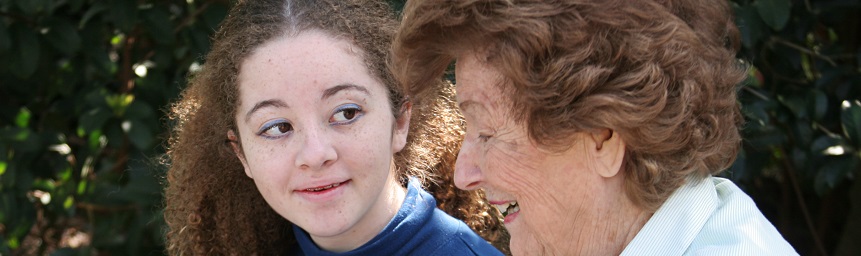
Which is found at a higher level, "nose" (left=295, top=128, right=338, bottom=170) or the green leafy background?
"nose" (left=295, top=128, right=338, bottom=170)

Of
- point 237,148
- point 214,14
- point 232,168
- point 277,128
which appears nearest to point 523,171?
point 277,128

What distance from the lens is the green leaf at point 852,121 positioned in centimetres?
264

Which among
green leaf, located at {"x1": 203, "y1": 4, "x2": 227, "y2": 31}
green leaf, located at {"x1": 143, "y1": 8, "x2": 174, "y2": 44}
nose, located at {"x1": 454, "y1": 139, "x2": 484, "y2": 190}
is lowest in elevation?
green leaf, located at {"x1": 143, "y1": 8, "x2": 174, "y2": 44}

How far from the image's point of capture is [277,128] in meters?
2.03

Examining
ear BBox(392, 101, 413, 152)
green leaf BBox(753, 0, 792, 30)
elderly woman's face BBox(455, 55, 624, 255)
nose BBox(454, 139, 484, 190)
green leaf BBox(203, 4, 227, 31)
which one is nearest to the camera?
elderly woman's face BBox(455, 55, 624, 255)

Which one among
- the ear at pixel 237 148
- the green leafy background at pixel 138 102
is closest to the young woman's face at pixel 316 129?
the ear at pixel 237 148

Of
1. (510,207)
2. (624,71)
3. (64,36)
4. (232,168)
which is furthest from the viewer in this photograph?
(64,36)

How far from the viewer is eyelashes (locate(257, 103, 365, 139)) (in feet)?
6.63

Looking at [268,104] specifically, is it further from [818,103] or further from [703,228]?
[818,103]

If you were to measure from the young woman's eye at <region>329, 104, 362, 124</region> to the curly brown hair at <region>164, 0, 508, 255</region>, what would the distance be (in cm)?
15

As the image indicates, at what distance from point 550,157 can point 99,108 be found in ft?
6.15

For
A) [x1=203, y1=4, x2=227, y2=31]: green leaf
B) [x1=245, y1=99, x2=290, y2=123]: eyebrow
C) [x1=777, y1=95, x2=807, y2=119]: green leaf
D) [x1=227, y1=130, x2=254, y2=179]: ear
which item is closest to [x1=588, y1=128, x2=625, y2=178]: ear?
[x1=245, y1=99, x2=290, y2=123]: eyebrow

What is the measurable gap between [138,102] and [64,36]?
0.98 feet

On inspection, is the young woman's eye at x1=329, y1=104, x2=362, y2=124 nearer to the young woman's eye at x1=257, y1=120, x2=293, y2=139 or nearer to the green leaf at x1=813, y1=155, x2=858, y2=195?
the young woman's eye at x1=257, y1=120, x2=293, y2=139
